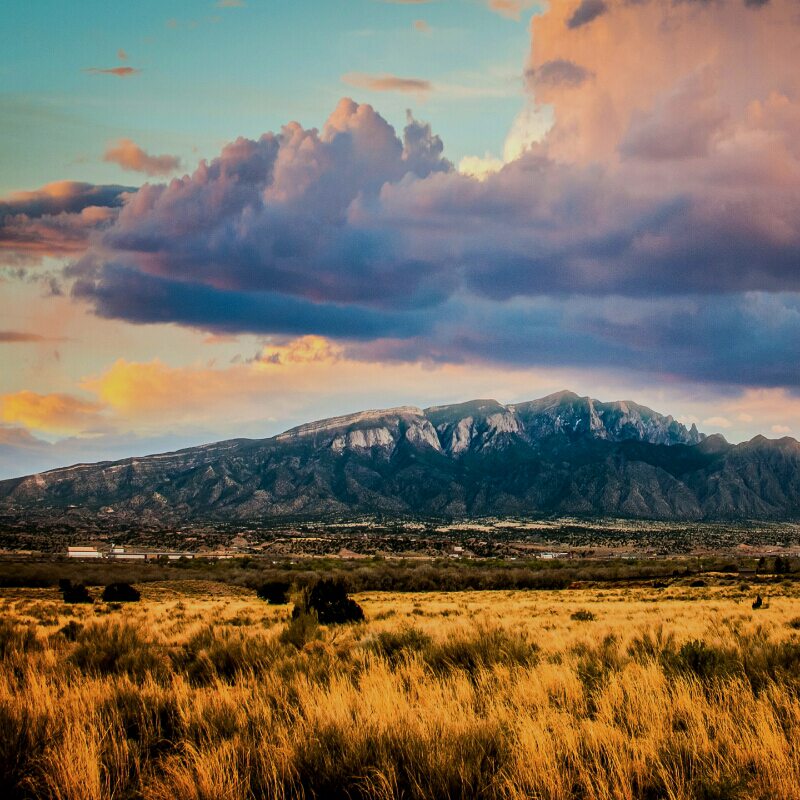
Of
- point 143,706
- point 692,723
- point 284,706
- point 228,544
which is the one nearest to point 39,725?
point 143,706

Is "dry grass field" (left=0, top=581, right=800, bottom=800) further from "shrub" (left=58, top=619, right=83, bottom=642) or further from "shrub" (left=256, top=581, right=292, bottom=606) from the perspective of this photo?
"shrub" (left=256, top=581, right=292, bottom=606)

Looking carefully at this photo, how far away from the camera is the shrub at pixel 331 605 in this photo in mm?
20625

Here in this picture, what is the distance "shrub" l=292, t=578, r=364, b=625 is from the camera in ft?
67.7

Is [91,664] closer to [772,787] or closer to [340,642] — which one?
[340,642]

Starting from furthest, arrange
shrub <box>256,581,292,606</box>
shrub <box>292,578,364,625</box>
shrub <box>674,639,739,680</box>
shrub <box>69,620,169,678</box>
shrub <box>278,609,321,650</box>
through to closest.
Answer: shrub <box>256,581,292,606</box> < shrub <box>292,578,364,625</box> < shrub <box>278,609,321,650</box> < shrub <box>69,620,169,678</box> < shrub <box>674,639,739,680</box>

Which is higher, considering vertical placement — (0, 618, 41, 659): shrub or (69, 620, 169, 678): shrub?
(69, 620, 169, 678): shrub

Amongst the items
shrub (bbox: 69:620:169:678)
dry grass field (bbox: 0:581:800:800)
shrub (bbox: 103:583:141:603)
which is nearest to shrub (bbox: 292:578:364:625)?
shrub (bbox: 69:620:169:678)

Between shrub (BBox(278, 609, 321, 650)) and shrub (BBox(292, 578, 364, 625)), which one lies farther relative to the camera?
shrub (BBox(292, 578, 364, 625))

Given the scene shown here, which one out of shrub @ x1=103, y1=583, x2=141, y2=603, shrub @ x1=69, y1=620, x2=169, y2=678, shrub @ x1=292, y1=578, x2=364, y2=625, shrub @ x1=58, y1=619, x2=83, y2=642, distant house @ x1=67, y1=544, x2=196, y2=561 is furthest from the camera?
distant house @ x1=67, y1=544, x2=196, y2=561

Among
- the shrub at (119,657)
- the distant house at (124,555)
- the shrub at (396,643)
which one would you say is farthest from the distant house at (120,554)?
the shrub at (396,643)

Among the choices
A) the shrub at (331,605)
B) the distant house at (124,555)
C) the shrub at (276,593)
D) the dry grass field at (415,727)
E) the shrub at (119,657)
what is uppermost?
the dry grass field at (415,727)

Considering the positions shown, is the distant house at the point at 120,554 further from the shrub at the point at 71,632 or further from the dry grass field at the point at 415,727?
the dry grass field at the point at 415,727

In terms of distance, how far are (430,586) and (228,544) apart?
8930cm

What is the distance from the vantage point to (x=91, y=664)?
1062 centimetres
